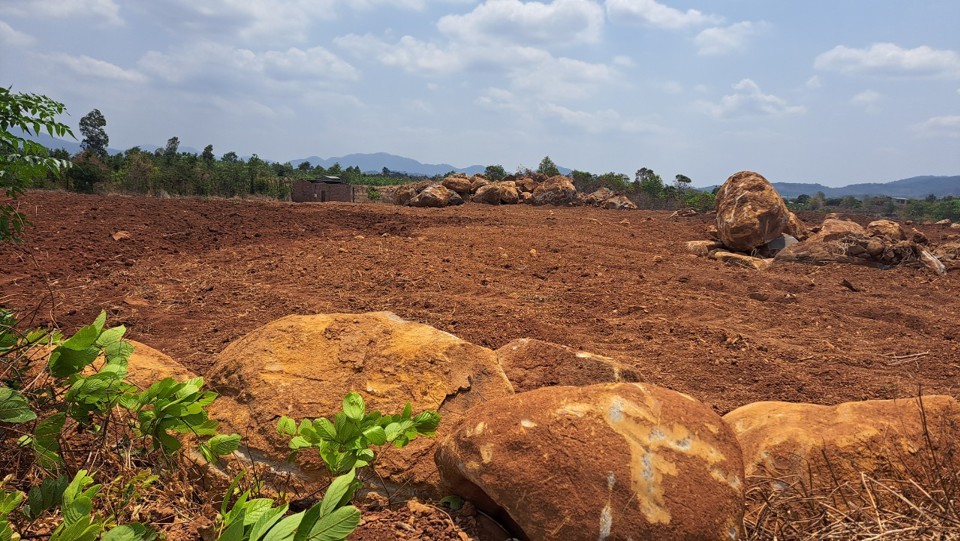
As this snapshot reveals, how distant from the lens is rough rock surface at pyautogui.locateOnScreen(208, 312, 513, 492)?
94.1 inches

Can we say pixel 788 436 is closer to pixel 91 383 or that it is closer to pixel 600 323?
pixel 91 383

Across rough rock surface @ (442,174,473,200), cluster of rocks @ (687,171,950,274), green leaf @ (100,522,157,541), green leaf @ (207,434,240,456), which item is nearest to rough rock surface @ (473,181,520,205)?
rough rock surface @ (442,174,473,200)

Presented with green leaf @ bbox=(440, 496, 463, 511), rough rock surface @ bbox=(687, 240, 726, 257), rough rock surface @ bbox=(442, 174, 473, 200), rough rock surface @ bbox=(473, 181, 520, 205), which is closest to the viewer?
green leaf @ bbox=(440, 496, 463, 511)

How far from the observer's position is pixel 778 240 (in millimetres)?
11117

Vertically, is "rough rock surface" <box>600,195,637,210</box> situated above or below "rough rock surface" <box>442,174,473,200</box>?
below

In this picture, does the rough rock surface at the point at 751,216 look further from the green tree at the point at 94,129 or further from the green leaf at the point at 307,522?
the green tree at the point at 94,129

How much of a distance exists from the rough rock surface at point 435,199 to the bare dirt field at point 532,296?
8481 mm

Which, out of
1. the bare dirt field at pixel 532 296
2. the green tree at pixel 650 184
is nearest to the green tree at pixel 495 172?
the green tree at pixel 650 184

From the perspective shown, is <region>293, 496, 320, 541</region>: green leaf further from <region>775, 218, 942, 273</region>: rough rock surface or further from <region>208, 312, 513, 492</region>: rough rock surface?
<region>775, 218, 942, 273</region>: rough rock surface

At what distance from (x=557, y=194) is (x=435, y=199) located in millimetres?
5109

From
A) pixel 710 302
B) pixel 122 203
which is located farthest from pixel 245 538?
pixel 122 203

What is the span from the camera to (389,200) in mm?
26828

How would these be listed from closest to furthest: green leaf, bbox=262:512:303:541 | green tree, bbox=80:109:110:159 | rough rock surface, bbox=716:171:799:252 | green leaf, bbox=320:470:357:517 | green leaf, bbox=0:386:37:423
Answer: green leaf, bbox=262:512:303:541 → green leaf, bbox=320:470:357:517 → green leaf, bbox=0:386:37:423 → rough rock surface, bbox=716:171:799:252 → green tree, bbox=80:109:110:159

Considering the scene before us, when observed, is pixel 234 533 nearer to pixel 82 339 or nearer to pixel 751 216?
pixel 82 339
